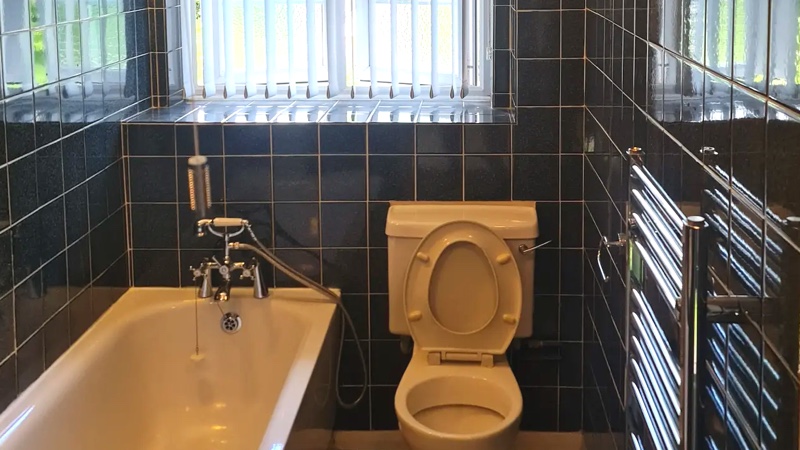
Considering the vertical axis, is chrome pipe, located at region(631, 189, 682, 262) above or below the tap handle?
Result: above

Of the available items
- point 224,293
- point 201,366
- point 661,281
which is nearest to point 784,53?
point 661,281

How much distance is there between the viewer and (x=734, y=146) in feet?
4.68

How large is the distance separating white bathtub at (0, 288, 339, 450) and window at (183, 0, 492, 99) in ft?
2.55

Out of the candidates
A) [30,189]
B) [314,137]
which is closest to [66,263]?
[30,189]

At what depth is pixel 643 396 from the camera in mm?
2047

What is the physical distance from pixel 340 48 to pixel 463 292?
101cm

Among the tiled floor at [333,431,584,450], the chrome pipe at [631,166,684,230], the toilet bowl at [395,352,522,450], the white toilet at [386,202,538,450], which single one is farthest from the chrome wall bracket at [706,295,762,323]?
the tiled floor at [333,431,584,450]

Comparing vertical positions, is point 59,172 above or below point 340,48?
below

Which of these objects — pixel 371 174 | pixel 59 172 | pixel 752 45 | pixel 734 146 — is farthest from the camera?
pixel 371 174

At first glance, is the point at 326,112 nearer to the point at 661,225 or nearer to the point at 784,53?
the point at 661,225

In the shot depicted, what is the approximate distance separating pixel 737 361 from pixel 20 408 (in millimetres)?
1747

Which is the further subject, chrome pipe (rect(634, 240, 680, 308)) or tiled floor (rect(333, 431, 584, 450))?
tiled floor (rect(333, 431, 584, 450))

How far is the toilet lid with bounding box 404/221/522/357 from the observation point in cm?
313

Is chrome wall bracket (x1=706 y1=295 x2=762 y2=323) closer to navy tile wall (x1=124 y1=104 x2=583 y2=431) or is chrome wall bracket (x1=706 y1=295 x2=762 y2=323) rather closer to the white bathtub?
the white bathtub
